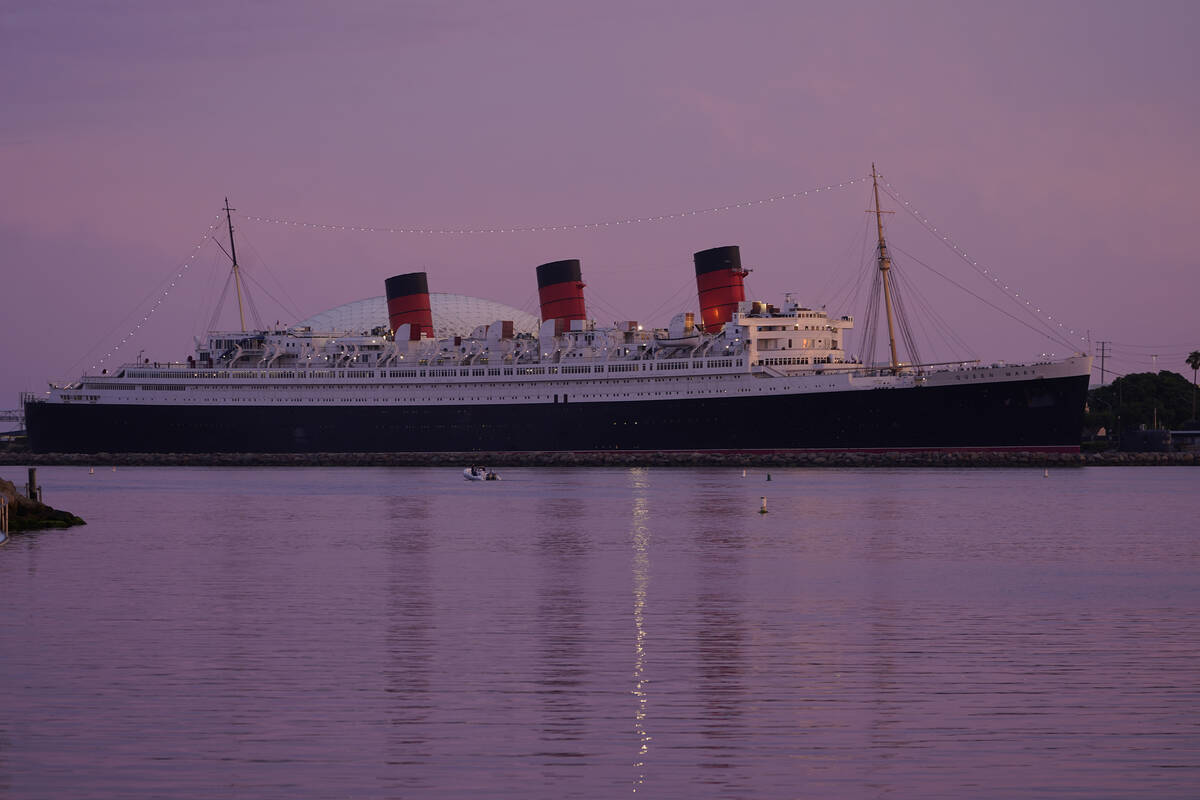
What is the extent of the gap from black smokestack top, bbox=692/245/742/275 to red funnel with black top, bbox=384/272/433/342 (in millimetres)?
25777

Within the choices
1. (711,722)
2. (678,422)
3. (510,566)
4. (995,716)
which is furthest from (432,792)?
(678,422)

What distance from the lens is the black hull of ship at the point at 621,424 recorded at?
329ft

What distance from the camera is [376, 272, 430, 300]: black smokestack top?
414 ft

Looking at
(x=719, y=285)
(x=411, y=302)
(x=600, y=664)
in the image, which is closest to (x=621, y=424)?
(x=719, y=285)

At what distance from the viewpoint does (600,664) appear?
18.7 m

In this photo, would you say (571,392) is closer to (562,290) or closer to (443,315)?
(562,290)

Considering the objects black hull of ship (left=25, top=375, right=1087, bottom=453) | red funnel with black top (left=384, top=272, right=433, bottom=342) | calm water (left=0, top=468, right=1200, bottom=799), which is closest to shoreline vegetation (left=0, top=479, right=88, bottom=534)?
calm water (left=0, top=468, right=1200, bottom=799)

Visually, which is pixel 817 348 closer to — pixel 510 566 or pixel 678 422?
pixel 678 422

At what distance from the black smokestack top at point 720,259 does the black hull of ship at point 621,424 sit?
11.3m

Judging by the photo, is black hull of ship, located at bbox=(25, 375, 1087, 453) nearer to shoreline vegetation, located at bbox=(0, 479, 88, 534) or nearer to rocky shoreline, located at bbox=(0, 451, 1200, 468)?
rocky shoreline, located at bbox=(0, 451, 1200, 468)

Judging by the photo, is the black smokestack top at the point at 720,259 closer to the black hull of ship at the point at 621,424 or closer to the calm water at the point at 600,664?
the black hull of ship at the point at 621,424

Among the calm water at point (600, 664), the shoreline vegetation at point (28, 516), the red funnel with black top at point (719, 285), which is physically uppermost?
the red funnel with black top at point (719, 285)

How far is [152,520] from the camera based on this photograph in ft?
165

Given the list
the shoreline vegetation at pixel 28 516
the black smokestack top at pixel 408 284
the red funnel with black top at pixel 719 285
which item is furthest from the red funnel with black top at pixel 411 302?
the shoreline vegetation at pixel 28 516
